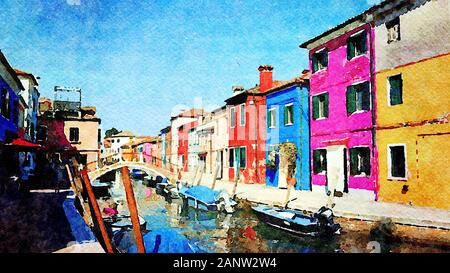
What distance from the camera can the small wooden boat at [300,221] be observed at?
5824 mm

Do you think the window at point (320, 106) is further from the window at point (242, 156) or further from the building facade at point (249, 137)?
the window at point (242, 156)

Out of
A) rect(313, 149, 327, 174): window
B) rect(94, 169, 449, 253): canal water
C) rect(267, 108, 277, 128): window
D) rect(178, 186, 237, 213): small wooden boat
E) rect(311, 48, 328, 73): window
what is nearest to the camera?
rect(94, 169, 449, 253): canal water

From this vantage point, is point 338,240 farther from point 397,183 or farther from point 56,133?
point 56,133

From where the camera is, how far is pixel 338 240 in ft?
18.2

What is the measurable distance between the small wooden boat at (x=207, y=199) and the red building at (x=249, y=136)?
81 cm

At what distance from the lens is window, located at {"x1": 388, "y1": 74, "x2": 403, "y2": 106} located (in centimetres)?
514

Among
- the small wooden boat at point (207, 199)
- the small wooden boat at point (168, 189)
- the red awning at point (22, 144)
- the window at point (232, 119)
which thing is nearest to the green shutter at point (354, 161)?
the window at point (232, 119)

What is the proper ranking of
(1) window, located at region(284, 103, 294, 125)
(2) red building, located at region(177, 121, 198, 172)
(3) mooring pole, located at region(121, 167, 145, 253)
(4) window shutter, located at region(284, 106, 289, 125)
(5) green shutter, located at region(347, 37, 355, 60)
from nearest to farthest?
1. (3) mooring pole, located at region(121, 167, 145, 253)
2. (5) green shutter, located at region(347, 37, 355, 60)
3. (2) red building, located at region(177, 121, 198, 172)
4. (4) window shutter, located at region(284, 106, 289, 125)
5. (1) window, located at region(284, 103, 294, 125)

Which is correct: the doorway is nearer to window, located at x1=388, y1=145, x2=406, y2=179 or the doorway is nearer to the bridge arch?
window, located at x1=388, y1=145, x2=406, y2=179

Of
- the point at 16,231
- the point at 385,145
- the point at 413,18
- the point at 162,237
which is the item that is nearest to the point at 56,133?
the point at 16,231

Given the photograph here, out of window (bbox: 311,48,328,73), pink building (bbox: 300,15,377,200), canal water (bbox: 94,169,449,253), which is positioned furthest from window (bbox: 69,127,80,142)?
window (bbox: 311,48,328,73)

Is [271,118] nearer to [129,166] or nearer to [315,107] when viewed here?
[315,107]

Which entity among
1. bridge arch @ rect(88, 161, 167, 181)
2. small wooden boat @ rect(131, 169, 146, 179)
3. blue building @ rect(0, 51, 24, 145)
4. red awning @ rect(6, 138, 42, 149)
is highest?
blue building @ rect(0, 51, 24, 145)

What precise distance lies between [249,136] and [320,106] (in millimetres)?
1690
